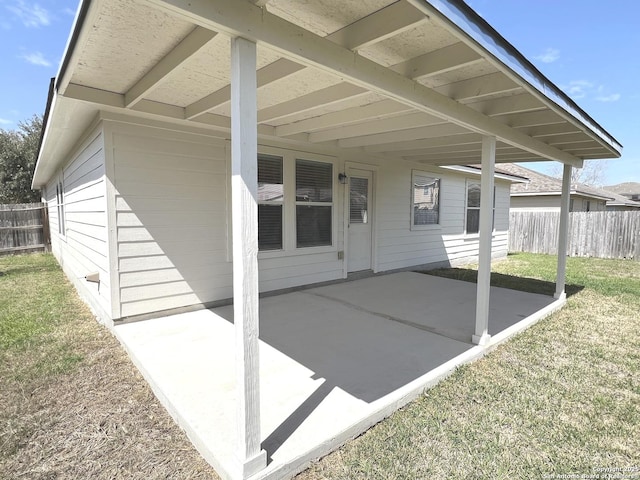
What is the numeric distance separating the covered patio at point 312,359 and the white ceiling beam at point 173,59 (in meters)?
2.31

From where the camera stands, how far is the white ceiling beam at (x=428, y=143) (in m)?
4.69

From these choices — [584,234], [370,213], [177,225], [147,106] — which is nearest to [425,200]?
[370,213]

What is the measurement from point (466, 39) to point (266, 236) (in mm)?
3778

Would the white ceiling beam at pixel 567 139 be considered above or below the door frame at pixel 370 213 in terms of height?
above

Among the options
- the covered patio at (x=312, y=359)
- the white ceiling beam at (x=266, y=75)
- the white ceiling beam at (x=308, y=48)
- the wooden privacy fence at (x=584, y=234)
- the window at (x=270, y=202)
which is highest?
the white ceiling beam at (x=266, y=75)

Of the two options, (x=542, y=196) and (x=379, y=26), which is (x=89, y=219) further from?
(x=542, y=196)

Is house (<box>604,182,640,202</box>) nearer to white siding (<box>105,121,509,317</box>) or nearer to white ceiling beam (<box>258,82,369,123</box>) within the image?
white siding (<box>105,121,509,317</box>)

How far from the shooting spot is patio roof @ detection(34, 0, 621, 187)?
191 cm

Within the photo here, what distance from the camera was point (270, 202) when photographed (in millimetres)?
5289

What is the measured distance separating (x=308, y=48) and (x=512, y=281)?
282 inches

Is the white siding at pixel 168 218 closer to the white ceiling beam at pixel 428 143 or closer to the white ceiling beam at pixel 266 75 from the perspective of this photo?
the white ceiling beam at pixel 266 75

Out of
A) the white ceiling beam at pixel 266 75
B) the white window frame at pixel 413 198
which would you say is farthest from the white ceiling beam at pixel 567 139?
the white ceiling beam at pixel 266 75

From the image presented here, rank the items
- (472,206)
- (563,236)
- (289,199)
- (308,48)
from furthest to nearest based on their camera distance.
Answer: (472,206) < (563,236) < (289,199) < (308,48)

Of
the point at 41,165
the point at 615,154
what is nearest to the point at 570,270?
the point at 615,154
